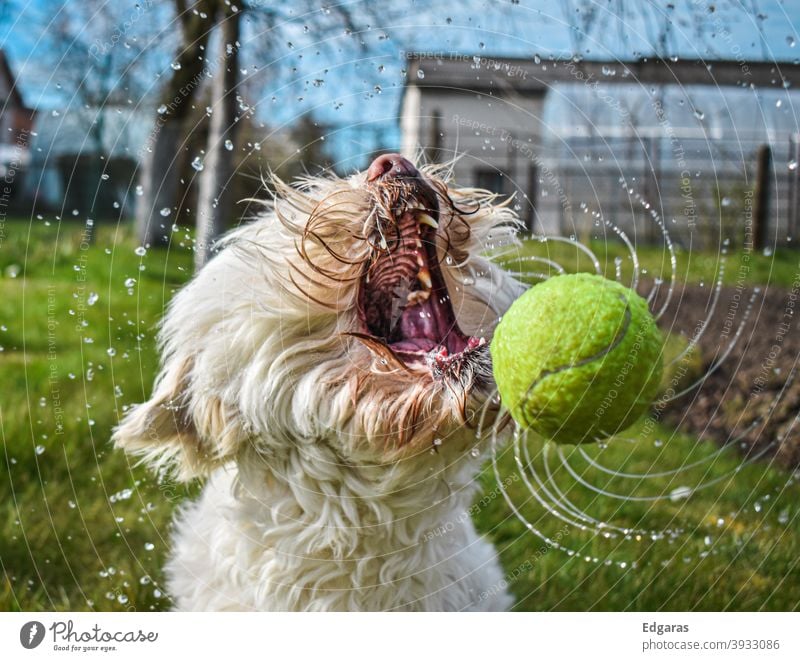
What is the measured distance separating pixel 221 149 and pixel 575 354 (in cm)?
174

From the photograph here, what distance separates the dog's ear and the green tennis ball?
63cm

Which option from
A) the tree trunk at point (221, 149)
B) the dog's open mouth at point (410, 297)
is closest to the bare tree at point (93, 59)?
the tree trunk at point (221, 149)

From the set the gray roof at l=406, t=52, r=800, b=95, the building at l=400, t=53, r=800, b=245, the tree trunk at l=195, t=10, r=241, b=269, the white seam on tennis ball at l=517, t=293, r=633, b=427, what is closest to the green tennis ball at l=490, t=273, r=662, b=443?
the white seam on tennis ball at l=517, t=293, r=633, b=427

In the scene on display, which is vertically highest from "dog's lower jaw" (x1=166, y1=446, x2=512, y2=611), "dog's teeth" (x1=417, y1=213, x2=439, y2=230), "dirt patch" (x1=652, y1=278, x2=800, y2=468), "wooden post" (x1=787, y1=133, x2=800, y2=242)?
"dog's teeth" (x1=417, y1=213, x2=439, y2=230)

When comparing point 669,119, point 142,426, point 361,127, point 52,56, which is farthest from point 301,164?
point 669,119

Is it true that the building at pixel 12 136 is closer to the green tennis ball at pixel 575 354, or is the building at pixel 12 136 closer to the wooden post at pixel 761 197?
the green tennis ball at pixel 575 354

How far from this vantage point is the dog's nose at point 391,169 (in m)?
1.52

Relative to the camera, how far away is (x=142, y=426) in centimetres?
171

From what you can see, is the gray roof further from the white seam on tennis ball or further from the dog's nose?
the white seam on tennis ball

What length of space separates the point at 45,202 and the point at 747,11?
1952 mm

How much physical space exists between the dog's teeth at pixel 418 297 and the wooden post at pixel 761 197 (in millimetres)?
1510

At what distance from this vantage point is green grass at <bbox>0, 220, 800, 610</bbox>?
216 centimetres

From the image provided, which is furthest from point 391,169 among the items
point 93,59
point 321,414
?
point 93,59
